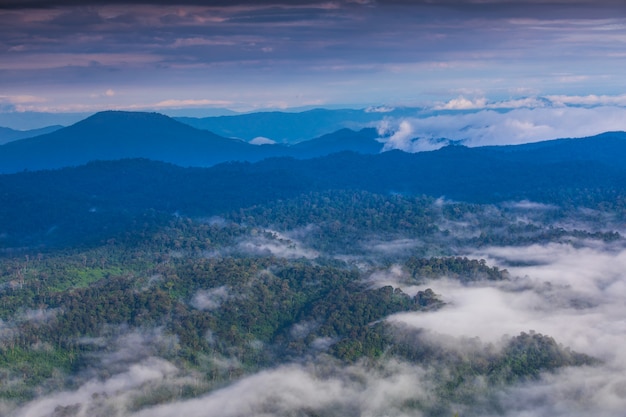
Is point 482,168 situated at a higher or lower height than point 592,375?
higher

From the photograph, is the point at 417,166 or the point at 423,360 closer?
the point at 423,360

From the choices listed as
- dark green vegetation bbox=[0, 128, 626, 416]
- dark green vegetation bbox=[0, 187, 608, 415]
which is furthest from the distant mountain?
dark green vegetation bbox=[0, 187, 608, 415]

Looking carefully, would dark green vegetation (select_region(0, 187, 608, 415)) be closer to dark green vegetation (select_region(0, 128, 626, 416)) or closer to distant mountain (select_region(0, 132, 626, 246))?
dark green vegetation (select_region(0, 128, 626, 416))

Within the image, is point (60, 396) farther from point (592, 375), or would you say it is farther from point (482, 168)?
point (482, 168)

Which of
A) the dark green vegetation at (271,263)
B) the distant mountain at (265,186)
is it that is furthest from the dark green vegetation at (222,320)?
the distant mountain at (265,186)

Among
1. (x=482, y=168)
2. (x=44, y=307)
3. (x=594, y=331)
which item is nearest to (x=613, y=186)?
(x=482, y=168)

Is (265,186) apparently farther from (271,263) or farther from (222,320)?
(222,320)

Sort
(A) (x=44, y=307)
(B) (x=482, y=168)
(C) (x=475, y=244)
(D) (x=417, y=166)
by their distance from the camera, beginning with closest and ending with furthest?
(A) (x=44, y=307), (C) (x=475, y=244), (B) (x=482, y=168), (D) (x=417, y=166)

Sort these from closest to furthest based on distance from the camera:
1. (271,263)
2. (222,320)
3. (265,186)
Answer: (222,320) → (271,263) → (265,186)

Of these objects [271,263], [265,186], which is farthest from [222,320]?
[265,186]

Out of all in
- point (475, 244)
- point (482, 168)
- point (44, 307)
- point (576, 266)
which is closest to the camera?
point (44, 307)
